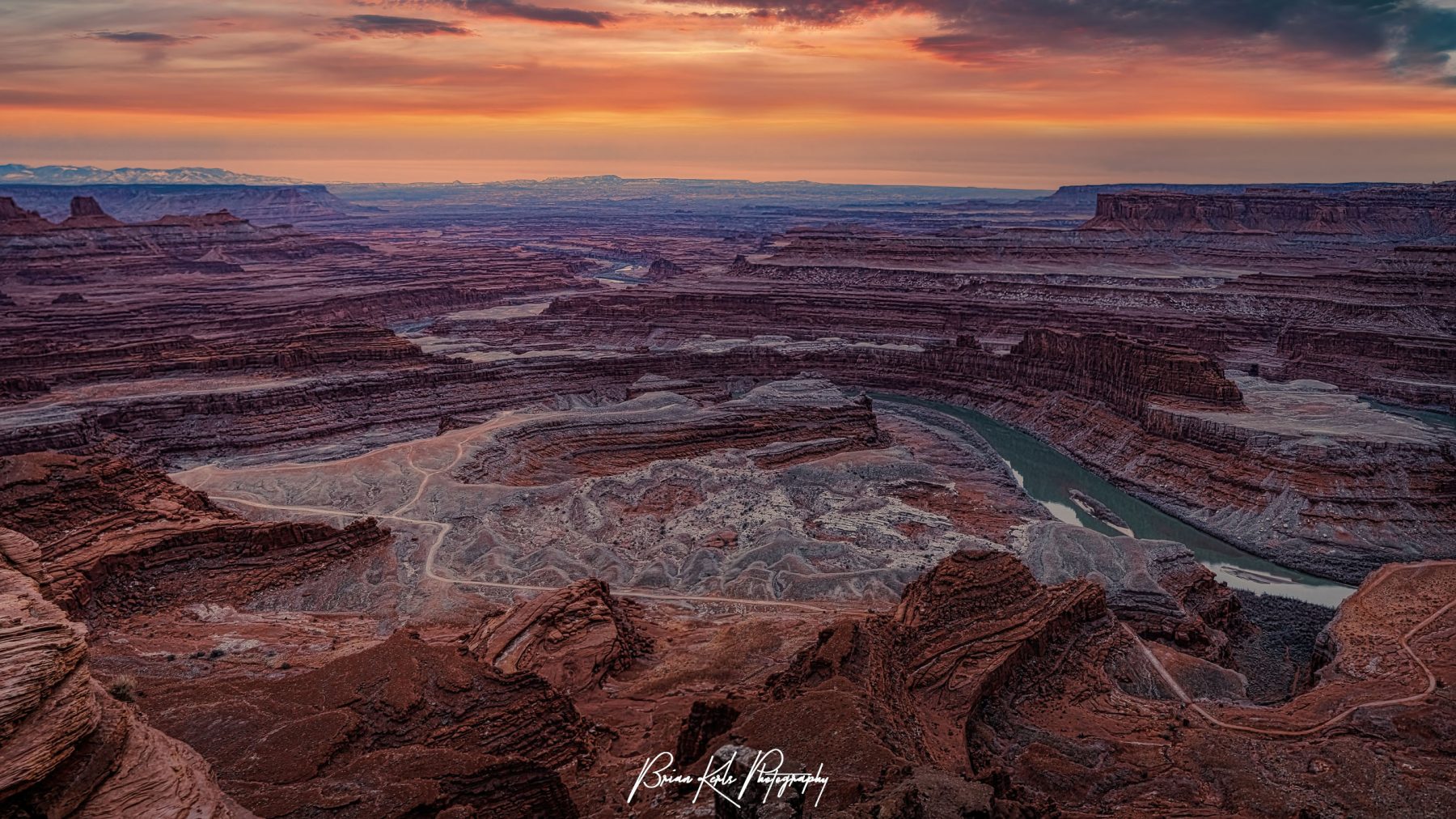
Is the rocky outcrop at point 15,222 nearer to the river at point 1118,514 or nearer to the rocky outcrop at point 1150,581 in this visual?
the river at point 1118,514

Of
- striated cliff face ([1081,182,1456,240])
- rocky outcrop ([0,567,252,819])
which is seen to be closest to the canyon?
rocky outcrop ([0,567,252,819])

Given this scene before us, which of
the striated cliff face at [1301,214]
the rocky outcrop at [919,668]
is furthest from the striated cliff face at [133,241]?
the rocky outcrop at [919,668]

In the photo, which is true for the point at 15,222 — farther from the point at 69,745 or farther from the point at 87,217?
the point at 69,745

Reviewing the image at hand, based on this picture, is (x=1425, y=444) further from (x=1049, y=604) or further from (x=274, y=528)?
(x=274, y=528)

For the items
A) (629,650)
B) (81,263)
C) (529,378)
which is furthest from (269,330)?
(629,650)

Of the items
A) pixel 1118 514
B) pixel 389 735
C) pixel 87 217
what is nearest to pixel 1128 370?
pixel 1118 514

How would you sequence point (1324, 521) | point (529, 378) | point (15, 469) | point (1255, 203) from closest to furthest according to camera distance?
point (15, 469) < point (1324, 521) < point (529, 378) < point (1255, 203)
